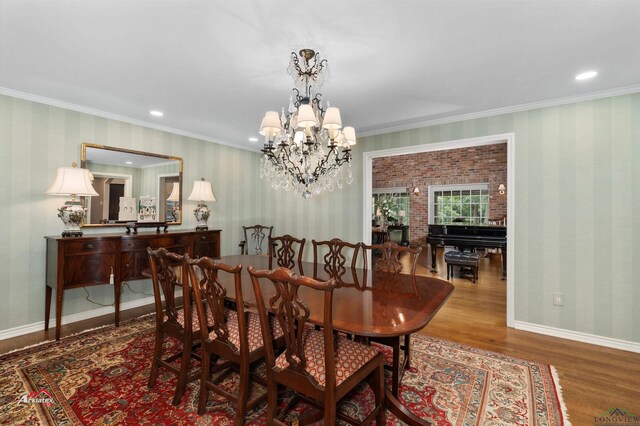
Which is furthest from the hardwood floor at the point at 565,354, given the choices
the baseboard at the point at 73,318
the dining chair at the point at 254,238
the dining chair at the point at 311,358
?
the baseboard at the point at 73,318

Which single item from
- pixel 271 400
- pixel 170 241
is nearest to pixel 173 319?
pixel 271 400

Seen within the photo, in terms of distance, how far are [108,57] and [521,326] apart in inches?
185

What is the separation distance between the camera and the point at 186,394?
2047 millimetres

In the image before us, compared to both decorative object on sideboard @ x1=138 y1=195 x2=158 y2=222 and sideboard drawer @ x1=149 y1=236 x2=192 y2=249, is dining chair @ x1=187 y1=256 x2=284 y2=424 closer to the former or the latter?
sideboard drawer @ x1=149 y1=236 x2=192 y2=249

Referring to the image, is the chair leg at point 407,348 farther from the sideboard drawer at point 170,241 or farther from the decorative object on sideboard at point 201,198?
the decorative object on sideboard at point 201,198

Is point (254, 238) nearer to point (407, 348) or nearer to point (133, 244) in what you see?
point (133, 244)

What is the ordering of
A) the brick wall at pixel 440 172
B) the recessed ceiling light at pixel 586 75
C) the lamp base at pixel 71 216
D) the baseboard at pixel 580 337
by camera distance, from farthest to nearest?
the brick wall at pixel 440 172 < the lamp base at pixel 71 216 < the baseboard at pixel 580 337 < the recessed ceiling light at pixel 586 75

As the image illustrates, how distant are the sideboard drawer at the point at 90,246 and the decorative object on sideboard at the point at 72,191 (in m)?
0.18

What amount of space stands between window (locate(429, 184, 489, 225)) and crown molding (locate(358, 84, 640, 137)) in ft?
18.5

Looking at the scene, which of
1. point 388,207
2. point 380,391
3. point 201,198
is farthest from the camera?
point 388,207

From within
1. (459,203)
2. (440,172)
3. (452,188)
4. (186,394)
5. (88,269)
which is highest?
(440,172)

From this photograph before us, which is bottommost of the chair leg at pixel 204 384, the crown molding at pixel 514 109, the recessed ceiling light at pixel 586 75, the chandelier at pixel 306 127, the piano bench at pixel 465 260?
the chair leg at pixel 204 384

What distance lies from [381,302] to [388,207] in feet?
27.3

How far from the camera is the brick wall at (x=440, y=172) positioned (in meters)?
8.18
